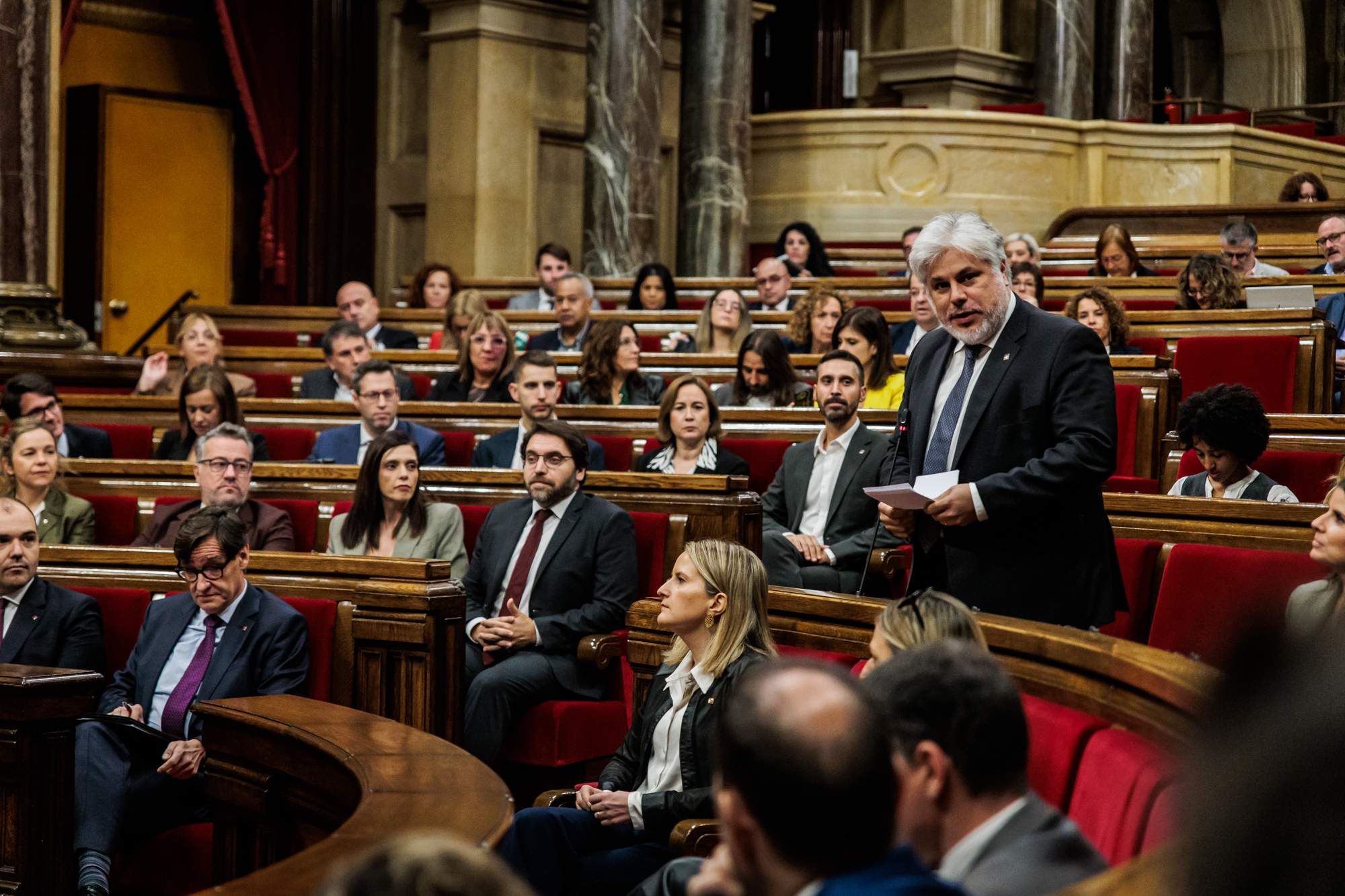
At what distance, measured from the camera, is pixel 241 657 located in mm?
3539

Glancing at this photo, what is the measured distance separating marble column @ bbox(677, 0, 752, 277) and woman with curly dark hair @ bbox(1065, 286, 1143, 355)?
203 inches

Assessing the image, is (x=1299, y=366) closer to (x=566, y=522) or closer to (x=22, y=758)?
(x=566, y=522)

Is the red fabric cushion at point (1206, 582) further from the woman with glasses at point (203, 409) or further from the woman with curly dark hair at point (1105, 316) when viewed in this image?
the woman with glasses at point (203, 409)

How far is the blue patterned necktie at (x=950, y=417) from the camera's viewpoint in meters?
2.73

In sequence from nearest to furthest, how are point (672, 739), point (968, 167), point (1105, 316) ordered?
point (672, 739)
point (1105, 316)
point (968, 167)

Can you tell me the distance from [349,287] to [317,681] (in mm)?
4315

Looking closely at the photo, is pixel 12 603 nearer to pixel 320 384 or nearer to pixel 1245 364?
pixel 320 384

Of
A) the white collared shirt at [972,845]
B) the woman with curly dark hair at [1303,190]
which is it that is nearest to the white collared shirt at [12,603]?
the white collared shirt at [972,845]

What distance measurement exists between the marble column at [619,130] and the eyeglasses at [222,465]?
5.65m

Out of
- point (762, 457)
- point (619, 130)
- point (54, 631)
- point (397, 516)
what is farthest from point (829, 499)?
point (619, 130)

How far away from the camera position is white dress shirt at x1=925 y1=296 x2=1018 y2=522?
8.87 feet

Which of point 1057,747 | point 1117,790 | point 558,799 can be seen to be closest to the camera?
point 1117,790

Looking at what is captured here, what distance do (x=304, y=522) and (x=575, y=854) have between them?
2018 millimetres

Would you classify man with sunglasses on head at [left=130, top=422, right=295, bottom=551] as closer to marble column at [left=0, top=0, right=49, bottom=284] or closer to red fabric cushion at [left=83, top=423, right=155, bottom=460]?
red fabric cushion at [left=83, top=423, right=155, bottom=460]
